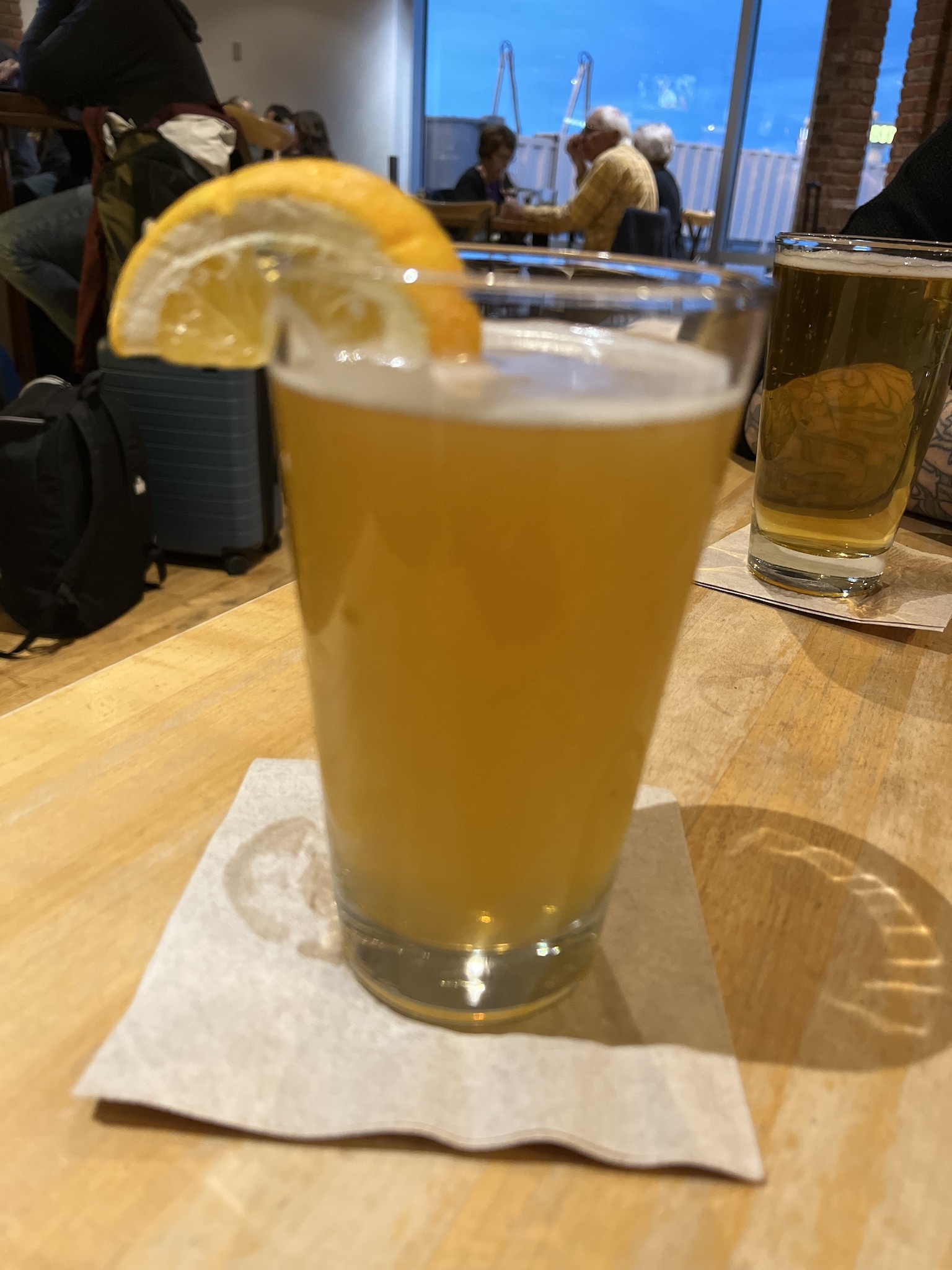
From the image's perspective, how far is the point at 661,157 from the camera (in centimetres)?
521

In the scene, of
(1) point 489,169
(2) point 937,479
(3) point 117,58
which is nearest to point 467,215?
(1) point 489,169

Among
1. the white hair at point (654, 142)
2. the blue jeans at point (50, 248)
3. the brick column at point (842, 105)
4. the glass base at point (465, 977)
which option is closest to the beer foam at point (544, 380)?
the glass base at point (465, 977)

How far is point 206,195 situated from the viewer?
347 millimetres

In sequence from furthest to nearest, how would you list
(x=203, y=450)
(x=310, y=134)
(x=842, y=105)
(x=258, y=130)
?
(x=842, y=105) < (x=310, y=134) < (x=258, y=130) < (x=203, y=450)

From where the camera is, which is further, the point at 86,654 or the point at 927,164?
the point at 86,654

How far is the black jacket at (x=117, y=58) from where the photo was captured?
257 cm

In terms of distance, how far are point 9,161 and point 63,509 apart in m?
1.57

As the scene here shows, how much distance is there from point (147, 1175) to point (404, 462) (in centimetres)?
26

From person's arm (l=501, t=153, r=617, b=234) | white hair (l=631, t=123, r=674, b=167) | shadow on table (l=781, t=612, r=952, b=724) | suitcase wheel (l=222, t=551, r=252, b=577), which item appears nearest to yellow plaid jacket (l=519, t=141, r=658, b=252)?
person's arm (l=501, t=153, r=617, b=234)

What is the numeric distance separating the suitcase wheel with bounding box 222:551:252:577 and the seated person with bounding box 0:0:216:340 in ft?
3.12

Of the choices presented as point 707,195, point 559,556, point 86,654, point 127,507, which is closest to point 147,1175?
point 559,556

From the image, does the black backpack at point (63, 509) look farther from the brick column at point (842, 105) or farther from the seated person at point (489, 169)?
the brick column at point (842, 105)

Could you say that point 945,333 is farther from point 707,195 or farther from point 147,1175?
point 707,195

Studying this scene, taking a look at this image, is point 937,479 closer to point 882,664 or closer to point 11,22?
point 882,664
